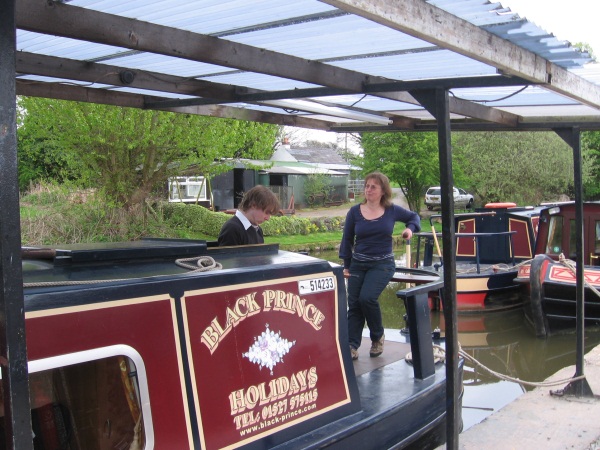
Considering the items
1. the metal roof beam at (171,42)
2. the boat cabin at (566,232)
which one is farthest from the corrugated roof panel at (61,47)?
the boat cabin at (566,232)

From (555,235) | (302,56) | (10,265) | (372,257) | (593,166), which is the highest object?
(302,56)

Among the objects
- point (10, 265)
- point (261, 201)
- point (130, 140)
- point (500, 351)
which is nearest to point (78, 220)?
point (130, 140)

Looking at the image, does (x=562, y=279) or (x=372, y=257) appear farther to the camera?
(x=562, y=279)

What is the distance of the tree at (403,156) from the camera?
28031 millimetres

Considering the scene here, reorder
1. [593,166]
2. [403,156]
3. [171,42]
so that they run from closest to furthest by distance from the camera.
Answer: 1. [171,42]
2. [403,156]
3. [593,166]

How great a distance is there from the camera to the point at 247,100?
4.31 m

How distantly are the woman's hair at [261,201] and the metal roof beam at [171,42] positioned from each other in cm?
106

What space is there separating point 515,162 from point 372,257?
26945 mm

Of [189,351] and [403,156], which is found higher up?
[403,156]

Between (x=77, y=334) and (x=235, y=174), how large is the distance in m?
29.6

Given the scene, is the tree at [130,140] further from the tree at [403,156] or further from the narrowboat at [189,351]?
the narrowboat at [189,351]

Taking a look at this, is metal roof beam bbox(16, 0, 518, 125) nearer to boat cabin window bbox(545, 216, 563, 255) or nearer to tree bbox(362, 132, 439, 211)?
boat cabin window bbox(545, 216, 563, 255)

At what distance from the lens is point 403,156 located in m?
28.5

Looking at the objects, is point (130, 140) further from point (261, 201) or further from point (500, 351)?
point (261, 201)
